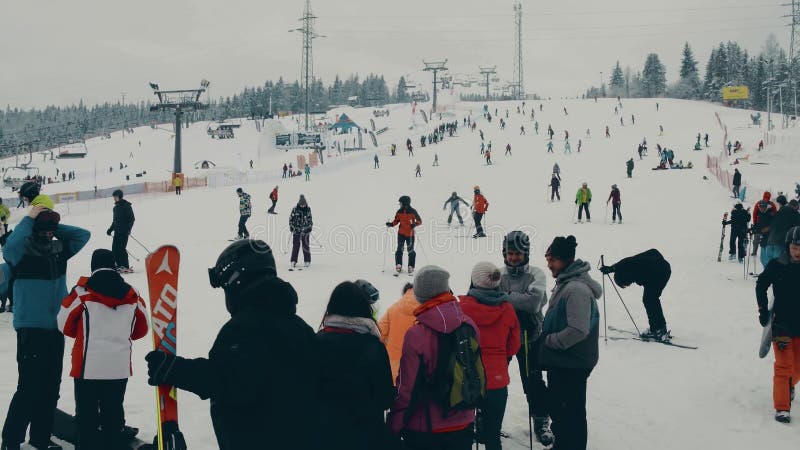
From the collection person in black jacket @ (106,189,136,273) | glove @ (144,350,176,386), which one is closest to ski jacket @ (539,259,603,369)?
glove @ (144,350,176,386)

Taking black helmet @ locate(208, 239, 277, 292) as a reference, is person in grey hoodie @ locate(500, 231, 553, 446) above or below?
below

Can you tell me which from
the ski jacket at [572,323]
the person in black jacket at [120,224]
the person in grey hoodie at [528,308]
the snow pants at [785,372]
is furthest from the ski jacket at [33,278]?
the person in black jacket at [120,224]

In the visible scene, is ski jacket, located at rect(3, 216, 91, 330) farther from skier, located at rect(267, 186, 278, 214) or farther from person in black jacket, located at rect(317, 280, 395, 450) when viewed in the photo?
skier, located at rect(267, 186, 278, 214)

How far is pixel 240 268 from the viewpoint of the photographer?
244 cm

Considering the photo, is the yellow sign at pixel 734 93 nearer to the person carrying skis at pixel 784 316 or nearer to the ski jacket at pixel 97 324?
the person carrying skis at pixel 784 316

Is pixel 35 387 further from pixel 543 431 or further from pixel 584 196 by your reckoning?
pixel 584 196

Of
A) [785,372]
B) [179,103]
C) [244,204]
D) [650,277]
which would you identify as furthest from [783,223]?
[179,103]

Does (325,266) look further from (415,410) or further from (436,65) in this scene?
(436,65)

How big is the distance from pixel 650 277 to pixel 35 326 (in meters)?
6.79

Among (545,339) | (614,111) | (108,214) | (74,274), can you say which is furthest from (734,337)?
(614,111)

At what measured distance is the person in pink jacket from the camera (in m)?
3.22

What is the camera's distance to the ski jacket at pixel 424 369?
321 cm

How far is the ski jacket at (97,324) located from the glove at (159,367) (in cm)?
210

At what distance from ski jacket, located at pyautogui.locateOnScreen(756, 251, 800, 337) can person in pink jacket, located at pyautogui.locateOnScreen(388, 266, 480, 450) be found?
3512mm
